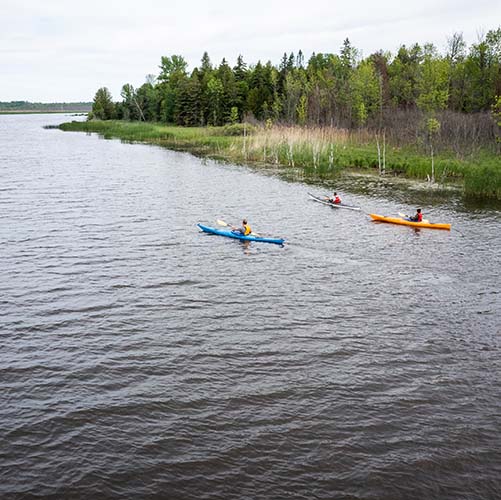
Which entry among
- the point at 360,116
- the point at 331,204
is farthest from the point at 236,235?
the point at 360,116

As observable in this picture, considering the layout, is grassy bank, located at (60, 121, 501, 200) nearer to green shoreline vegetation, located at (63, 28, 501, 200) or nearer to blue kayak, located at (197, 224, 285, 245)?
green shoreline vegetation, located at (63, 28, 501, 200)

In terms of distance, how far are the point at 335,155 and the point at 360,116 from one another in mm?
15930

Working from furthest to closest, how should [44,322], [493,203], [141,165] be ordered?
[141,165] → [493,203] → [44,322]

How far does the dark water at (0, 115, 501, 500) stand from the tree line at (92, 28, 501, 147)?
115 feet

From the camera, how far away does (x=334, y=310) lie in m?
17.9

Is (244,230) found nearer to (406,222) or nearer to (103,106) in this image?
(406,222)

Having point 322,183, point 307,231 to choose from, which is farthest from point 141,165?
point 307,231

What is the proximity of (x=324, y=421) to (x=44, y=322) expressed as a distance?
937 cm

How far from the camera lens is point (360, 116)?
2562 inches

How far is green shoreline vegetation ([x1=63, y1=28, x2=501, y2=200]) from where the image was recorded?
47.6 m

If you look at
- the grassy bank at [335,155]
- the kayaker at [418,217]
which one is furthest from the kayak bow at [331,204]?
the grassy bank at [335,155]

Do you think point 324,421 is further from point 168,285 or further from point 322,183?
point 322,183

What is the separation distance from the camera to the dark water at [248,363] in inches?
407

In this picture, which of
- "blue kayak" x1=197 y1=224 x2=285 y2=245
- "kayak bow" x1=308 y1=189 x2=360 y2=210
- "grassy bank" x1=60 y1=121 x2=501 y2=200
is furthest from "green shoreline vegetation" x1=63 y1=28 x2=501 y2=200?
"blue kayak" x1=197 y1=224 x2=285 y2=245
